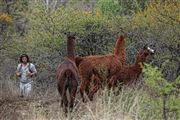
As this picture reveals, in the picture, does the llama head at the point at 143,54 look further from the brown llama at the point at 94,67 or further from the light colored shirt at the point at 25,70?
the light colored shirt at the point at 25,70

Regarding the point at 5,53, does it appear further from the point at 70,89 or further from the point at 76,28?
the point at 70,89

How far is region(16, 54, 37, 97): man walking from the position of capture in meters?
15.4

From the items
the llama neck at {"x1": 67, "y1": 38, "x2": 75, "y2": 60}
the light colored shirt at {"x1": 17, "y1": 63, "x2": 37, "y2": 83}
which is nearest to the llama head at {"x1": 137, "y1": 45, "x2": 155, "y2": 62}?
the llama neck at {"x1": 67, "y1": 38, "x2": 75, "y2": 60}

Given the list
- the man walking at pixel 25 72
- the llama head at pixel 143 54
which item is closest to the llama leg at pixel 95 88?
the llama head at pixel 143 54

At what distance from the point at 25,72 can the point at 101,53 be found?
401 cm

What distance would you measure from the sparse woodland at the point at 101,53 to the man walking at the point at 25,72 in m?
0.37

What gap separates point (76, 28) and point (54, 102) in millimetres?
6965

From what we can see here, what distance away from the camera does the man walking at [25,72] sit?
50.7 feet

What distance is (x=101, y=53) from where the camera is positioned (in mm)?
18812

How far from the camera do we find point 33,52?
20.7 meters

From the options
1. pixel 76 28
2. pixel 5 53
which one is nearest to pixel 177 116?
pixel 76 28

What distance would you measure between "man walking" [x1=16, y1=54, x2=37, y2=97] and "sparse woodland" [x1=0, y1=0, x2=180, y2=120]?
1.21 feet

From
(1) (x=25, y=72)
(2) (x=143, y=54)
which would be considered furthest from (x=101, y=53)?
(2) (x=143, y=54)

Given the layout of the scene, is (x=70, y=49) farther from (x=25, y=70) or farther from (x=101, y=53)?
(x=101, y=53)
